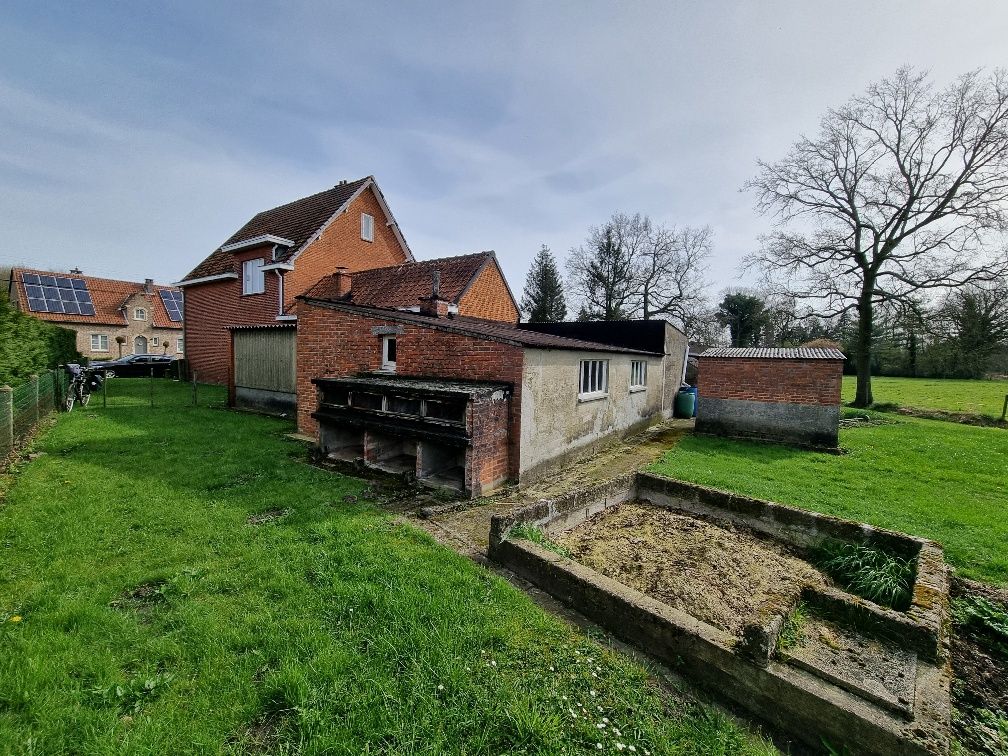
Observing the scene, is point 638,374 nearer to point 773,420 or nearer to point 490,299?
point 773,420

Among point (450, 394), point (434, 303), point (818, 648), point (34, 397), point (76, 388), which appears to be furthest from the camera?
point (76, 388)

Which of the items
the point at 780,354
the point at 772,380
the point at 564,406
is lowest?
the point at 564,406

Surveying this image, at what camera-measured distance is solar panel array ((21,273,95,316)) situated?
1258 inches

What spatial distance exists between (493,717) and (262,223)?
25.5 meters

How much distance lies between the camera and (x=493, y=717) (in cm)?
254

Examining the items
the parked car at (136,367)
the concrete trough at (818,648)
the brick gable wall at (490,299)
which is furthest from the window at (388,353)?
the parked car at (136,367)

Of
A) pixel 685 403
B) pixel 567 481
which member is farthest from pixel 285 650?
pixel 685 403

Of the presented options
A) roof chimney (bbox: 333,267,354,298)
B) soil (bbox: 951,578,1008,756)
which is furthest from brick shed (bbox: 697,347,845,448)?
roof chimney (bbox: 333,267,354,298)

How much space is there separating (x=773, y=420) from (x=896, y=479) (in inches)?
151

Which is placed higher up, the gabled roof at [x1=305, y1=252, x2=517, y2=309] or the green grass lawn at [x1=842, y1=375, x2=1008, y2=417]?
the gabled roof at [x1=305, y1=252, x2=517, y2=309]

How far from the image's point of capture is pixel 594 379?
32.7 feet

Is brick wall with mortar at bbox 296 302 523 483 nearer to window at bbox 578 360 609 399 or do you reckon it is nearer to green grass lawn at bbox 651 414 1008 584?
window at bbox 578 360 609 399

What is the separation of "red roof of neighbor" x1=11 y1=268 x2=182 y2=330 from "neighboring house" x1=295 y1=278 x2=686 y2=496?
111 ft

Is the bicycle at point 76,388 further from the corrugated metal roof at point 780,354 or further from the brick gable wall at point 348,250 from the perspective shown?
the corrugated metal roof at point 780,354
